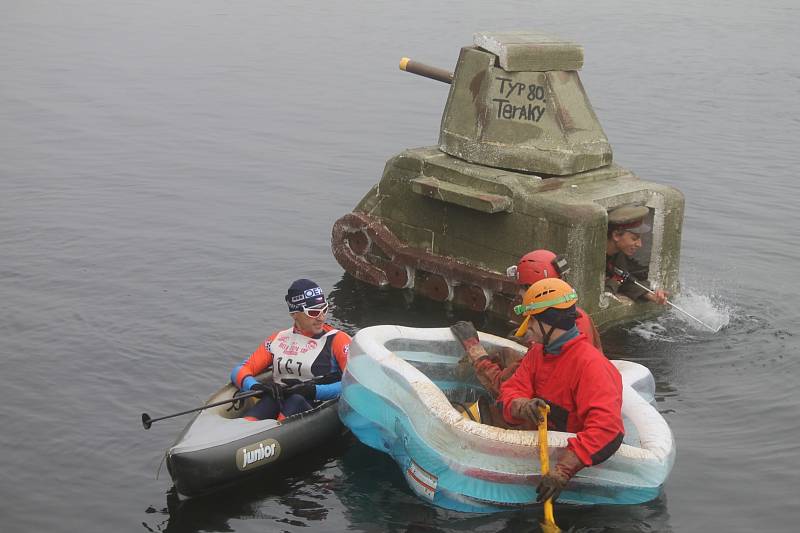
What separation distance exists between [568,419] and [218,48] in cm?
2463

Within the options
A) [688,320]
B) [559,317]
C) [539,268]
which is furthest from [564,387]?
[688,320]

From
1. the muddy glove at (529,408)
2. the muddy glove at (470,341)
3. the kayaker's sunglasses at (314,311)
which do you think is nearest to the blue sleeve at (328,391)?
the kayaker's sunglasses at (314,311)

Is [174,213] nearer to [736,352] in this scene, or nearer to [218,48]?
[736,352]

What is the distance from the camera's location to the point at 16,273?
47.3ft

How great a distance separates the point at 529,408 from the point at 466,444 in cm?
56

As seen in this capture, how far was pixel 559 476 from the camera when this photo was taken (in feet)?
26.5

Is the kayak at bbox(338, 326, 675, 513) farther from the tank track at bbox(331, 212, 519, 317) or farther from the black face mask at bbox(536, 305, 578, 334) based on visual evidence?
the tank track at bbox(331, 212, 519, 317)

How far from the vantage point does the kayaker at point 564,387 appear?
808cm

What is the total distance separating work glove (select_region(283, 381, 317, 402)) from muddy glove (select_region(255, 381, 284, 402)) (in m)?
0.08

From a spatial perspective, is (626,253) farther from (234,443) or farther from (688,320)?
(234,443)

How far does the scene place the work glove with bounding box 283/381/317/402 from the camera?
977cm

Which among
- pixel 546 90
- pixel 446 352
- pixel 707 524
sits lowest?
pixel 707 524

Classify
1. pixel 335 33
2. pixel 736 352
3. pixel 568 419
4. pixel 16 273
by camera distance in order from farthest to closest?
1. pixel 335 33
2. pixel 16 273
3. pixel 736 352
4. pixel 568 419

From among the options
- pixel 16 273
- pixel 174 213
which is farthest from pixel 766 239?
pixel 16 273
